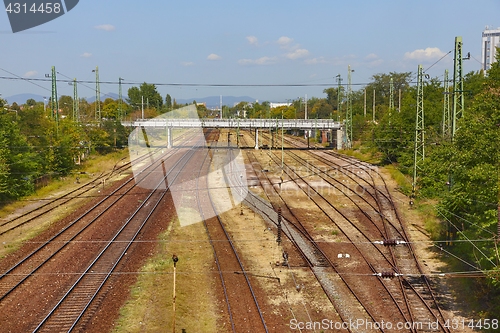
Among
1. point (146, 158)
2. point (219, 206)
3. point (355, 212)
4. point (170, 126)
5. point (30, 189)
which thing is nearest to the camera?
point (355, 212)

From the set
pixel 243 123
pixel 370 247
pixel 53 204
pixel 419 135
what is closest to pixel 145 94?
pixel 243 123

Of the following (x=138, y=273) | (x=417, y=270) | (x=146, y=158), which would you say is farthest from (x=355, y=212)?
(x=146, y=158)

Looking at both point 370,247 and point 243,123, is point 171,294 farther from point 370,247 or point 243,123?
point 243,123

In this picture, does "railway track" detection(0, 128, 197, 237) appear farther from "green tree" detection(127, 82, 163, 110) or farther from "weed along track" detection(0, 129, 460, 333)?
"green tree" detection(127, 82, 163, 110)

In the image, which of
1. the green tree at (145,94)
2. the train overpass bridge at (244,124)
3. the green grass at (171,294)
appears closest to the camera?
the green grass at (171,294)

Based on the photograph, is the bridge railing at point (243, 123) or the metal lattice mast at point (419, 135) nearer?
the metal lattice mast at point (419, 135)

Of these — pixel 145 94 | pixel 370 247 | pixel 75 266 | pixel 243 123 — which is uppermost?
pixel 145 94

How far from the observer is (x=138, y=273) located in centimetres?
1548

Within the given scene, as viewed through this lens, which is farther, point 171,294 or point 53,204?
point 53,204

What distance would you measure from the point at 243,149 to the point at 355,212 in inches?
1376

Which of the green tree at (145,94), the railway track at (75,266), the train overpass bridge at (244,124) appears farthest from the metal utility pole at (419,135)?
the green tree at (145,94)

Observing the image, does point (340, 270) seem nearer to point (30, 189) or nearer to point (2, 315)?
point (2, 315)

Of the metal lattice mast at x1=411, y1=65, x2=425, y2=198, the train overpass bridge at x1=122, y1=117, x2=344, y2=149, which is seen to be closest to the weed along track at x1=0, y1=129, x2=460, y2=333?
the metal lattice mast at x1=411, y1=65, x2=425, y2=198

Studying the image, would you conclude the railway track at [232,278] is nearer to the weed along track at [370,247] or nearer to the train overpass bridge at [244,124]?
the weed along track at [370,247]
